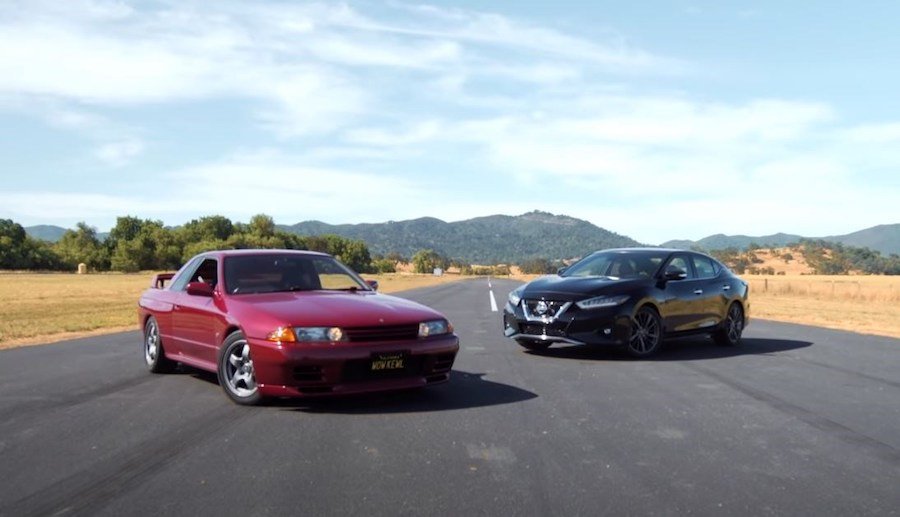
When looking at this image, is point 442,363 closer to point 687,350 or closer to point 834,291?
point 687,350

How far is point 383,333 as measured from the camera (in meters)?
6.59

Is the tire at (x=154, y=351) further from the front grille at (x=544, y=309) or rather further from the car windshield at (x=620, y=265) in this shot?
the car windshield at (x=620, y=265)

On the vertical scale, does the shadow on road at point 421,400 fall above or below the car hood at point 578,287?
below

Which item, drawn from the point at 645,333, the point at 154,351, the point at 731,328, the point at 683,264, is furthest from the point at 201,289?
the point at 731,328

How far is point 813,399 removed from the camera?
7.36 meters

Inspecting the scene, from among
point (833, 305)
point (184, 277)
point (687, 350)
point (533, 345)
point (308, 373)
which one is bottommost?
point (833, 305)

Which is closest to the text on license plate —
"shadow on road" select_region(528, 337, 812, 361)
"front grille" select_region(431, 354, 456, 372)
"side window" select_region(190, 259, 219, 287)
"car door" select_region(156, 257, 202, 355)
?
"front grille" select_region(431, 354, 456, 372)

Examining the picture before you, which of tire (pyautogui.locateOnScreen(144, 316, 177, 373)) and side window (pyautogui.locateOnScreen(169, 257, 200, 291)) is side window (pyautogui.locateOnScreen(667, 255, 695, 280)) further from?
tire (pyautogui.locateOnScreen(144, 316, 177, 373))

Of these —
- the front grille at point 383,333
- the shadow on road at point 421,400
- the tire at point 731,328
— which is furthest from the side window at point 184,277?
the tire at point 731,328

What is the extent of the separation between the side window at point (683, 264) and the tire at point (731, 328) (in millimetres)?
924

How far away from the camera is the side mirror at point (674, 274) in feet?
35.9

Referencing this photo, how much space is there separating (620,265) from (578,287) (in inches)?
54.1

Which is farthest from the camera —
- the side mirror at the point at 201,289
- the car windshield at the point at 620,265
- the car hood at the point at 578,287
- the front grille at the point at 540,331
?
the car windshield at the point at 620,265

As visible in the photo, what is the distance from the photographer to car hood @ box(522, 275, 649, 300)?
10197mm
